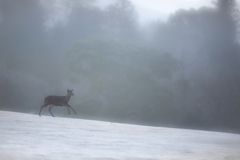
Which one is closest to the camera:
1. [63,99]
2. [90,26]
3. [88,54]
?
[63,99]

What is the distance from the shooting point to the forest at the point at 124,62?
21.5 metres

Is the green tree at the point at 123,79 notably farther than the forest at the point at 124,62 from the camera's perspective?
No

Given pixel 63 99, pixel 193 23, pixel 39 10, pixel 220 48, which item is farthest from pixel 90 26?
pixel 63 99

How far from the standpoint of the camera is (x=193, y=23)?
25.8m

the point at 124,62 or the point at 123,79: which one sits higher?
the point at 124,62

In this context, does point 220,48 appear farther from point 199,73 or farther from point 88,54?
point 88,54

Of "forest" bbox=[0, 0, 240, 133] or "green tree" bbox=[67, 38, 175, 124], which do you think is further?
"forest" bbox=[0, 0, 240, 133]

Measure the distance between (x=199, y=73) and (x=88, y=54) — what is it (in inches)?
326

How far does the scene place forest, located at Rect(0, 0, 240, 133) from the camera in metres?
21.5

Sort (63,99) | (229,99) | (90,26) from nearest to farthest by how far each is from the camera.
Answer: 1. (63,99)
2. (229,99)
3. (90,26)

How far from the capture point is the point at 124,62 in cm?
2228

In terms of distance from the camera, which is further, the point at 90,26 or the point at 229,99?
the point at 90,26

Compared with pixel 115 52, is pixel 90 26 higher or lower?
higher

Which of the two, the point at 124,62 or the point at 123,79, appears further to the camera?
the point at 124,62
